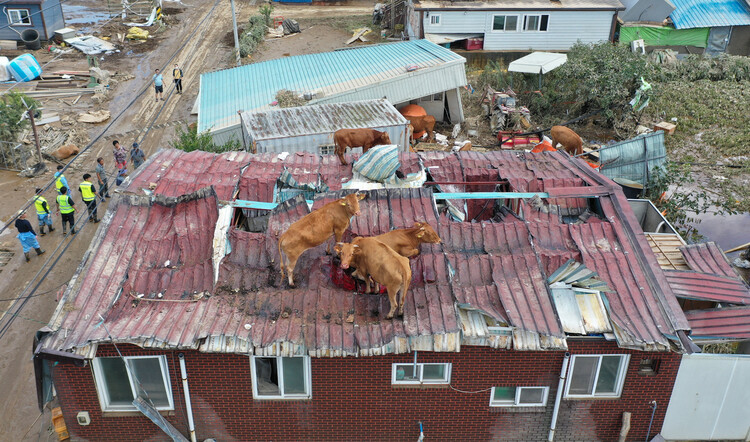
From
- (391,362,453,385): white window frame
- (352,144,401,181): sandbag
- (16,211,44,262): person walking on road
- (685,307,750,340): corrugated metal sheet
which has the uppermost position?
(352,144,401,181): sandbag

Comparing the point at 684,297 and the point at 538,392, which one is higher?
the point at 684,297

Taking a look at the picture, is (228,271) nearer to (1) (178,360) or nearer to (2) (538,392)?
(1) (178,360)

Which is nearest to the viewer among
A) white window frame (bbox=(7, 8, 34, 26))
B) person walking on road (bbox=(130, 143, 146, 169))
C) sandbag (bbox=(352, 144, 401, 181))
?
sandbag (bbox=(352, 144, 401, 181))

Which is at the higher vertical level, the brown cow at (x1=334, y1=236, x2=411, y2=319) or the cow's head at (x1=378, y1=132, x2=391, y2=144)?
the brown cow at (x1=334, y1=236, x2=411, y2=319)

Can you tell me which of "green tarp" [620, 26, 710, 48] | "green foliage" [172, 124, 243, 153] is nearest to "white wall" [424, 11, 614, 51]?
"green tarp" [620, 26, 710, 48]

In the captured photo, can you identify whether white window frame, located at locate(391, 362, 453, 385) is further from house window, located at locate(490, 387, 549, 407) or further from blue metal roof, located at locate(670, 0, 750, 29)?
blue metal roof, located at locate(670, 0, 750, 29)

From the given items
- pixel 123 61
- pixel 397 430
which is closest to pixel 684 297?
pixel 397 430

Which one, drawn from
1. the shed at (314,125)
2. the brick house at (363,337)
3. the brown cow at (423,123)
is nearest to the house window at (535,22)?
the brown cow at (423,123)
